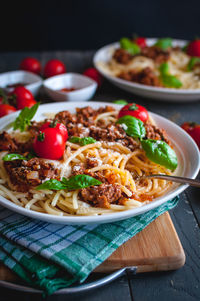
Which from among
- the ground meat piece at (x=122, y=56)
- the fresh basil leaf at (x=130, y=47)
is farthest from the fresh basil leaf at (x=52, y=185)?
the fresh basil leaf at (x=130, y=47)

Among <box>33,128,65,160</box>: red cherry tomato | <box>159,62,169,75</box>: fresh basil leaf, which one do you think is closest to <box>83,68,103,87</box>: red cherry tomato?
<box>159,62,169,75</box>: fresh basil leaf

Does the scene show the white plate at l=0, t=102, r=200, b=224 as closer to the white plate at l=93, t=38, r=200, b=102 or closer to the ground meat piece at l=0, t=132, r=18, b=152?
the ground meat piece at l=0, t=132, r=18, b=152

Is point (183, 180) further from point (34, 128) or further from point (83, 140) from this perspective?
point (34, 128)

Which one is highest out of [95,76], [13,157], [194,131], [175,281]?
[13,157]

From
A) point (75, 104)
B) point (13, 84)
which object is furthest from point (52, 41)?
point (75, 104)

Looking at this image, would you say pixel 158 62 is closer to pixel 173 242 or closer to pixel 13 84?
pixel 13 84

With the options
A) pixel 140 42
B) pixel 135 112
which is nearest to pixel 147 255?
pixel 135 112
